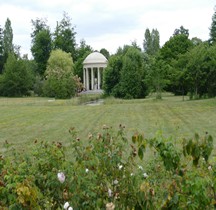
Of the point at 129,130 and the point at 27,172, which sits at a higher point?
the point at 27,172

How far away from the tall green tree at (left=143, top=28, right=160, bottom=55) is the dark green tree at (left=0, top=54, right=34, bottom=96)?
33.7m

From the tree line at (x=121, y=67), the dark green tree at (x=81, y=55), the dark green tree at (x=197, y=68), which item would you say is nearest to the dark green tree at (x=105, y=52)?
the tree line at (x=121, y=67)

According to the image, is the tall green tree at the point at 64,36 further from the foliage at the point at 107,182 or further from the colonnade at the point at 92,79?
the foliage at the point at 107,182

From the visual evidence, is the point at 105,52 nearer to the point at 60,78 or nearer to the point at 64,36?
the point at 64,36

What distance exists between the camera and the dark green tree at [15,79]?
5097 centimetres

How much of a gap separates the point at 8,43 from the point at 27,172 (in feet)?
215

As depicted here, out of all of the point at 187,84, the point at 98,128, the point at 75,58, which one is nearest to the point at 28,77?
the point at 75,58

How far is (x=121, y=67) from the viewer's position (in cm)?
4041

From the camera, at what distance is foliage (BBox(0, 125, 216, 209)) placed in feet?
7.31

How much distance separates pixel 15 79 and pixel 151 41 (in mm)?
37743

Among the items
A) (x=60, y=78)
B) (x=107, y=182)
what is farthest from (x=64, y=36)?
(x=107, y=182)

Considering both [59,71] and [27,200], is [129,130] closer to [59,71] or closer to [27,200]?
[27,200]

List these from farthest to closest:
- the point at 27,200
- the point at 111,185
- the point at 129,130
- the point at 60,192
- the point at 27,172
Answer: the point at 129,130, the point at 111,185, the point at 27,172, the point at 60,192, the point at 27,200

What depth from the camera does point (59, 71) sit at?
155 feet
